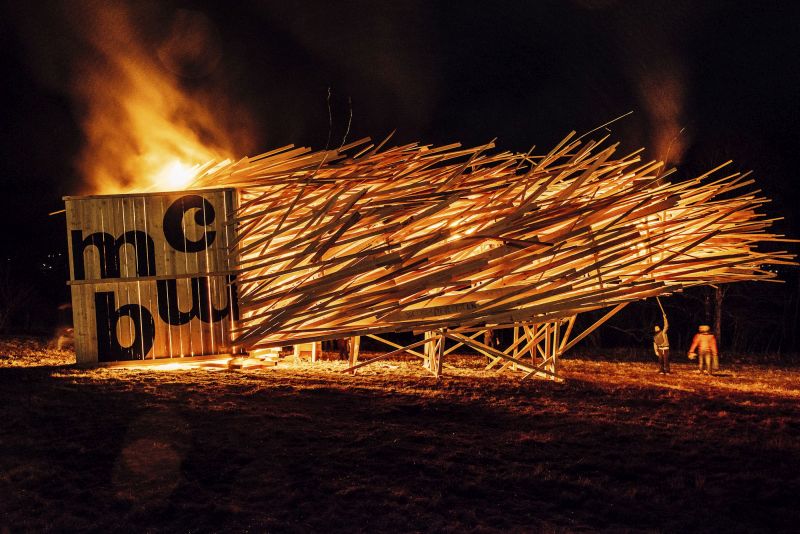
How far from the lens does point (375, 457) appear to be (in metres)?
4.53

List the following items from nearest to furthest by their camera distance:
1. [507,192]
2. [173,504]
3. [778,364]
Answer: [173,504], [507,192], [778,364]

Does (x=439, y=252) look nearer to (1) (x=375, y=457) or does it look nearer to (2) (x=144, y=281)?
(1) (x=375, y=457)

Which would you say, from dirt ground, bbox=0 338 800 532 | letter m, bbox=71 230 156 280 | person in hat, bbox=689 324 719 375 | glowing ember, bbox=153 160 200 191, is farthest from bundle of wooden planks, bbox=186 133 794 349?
person in hat, bbox=689 324 719 375

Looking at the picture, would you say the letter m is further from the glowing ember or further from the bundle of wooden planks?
the bundle of wooden planks

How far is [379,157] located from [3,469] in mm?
3625

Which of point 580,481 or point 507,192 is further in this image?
point 507,192

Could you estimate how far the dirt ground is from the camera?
3.66 meters

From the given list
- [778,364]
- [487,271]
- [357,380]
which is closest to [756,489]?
[487,271]

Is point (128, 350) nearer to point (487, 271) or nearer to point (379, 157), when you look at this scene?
point (379, 157)

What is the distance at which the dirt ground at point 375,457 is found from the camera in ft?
12.0

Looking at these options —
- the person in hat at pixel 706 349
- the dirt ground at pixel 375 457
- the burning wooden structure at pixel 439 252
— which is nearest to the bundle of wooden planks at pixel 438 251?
the burning wooden structure at pixel 439 252

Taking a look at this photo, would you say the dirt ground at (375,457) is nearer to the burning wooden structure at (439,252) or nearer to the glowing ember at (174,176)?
the burning wooden structure at (439,252)

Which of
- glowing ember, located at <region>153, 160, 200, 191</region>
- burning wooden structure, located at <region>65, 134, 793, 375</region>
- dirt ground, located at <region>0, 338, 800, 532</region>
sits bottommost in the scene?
dirt ground, located at <region>0, 338, 800, 532</region>

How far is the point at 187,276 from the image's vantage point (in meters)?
7.39
